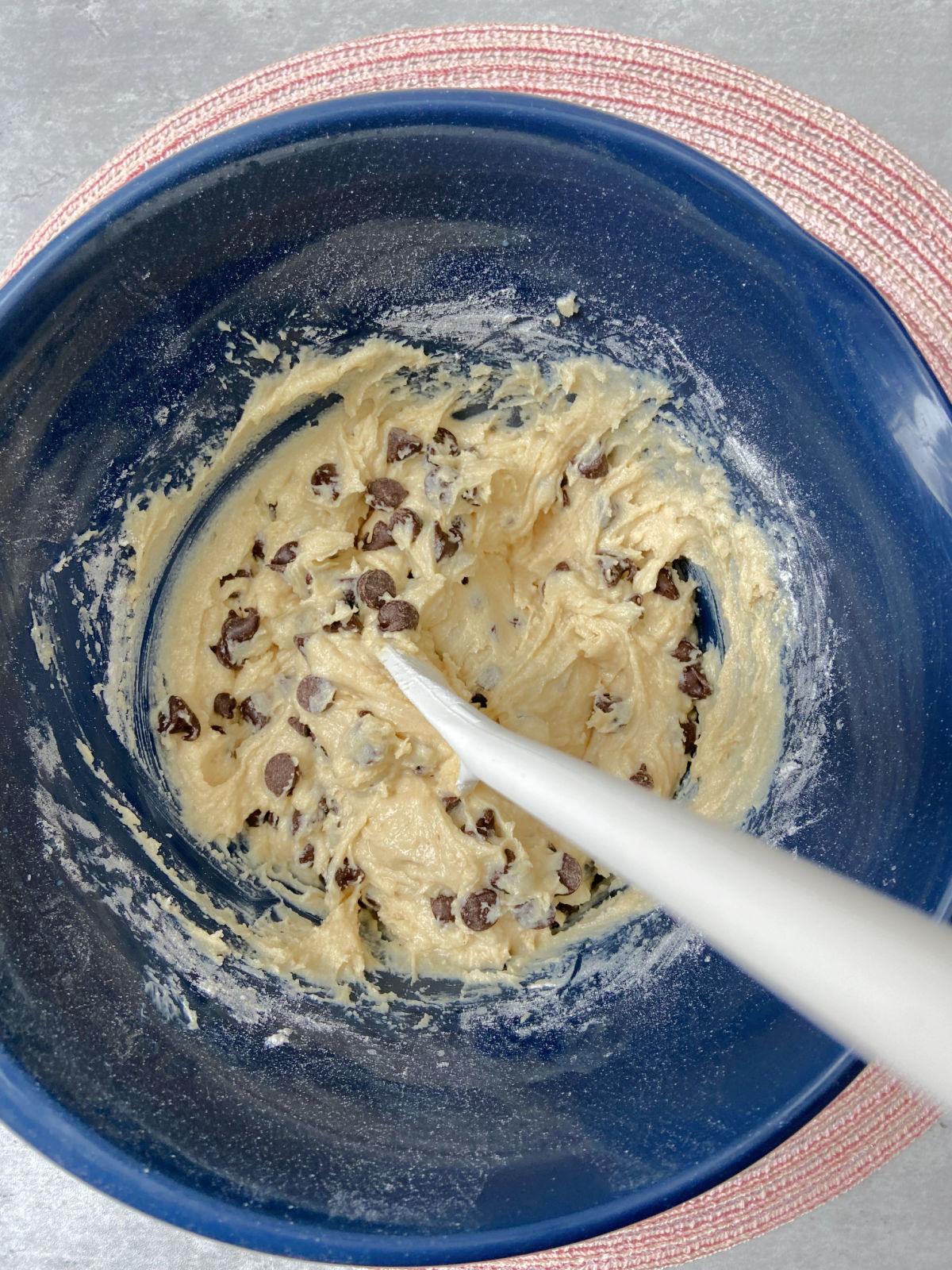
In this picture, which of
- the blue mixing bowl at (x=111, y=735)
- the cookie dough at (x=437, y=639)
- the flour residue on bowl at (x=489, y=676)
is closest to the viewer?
the blue mixing bowl at (x=111, y=735)

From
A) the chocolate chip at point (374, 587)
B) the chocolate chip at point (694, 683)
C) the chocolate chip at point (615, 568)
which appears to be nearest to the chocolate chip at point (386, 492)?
the chocolate chip at point (374, 587)

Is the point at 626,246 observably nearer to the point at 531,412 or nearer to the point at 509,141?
the point at 509,141

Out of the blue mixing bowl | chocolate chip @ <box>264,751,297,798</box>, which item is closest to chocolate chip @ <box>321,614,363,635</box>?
chocolate chip @ <box>264,751,297,798</box>

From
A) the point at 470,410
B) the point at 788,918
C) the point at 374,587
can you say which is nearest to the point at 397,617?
the point at 374,587

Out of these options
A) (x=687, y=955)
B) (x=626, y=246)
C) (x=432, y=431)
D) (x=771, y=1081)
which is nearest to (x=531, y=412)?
(x=432, y=431)

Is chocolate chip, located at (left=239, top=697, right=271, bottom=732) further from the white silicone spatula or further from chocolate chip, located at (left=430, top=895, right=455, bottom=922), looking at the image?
the white silicone spatula

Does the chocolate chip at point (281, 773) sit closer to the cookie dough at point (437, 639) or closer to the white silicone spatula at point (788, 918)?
the cookie dough at point (437, 639)
